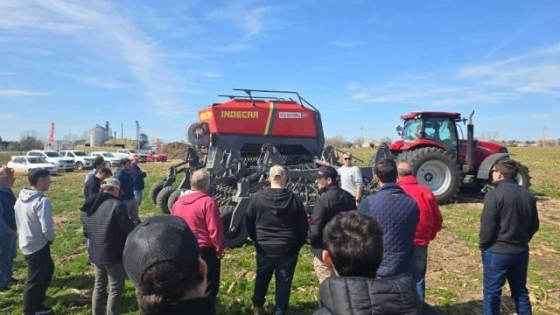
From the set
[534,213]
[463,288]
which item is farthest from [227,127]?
[534,213]

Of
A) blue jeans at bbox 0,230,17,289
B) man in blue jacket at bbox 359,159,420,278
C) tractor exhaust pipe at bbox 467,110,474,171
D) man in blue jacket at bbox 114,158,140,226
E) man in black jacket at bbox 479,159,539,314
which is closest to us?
man in blue jacket at bbox 359,159,420,278

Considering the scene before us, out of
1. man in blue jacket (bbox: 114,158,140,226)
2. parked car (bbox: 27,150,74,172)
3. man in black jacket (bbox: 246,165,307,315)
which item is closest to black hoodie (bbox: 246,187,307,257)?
man in black jacket (bbox: 246,165,307,315)

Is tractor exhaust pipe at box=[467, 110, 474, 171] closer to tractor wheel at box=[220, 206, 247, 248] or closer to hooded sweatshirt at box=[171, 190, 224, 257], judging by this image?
tractor wheel at box=[220, 206, 247, 248]

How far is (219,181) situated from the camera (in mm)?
8250

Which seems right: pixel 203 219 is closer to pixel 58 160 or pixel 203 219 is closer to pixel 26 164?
pixel 26 164

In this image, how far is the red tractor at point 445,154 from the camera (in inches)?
439

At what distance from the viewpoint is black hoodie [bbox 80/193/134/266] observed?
4020 mm

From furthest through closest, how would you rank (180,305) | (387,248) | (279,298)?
(279,298) < (387,248) < (180,305)

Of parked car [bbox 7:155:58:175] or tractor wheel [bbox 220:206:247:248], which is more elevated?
parked car [bbox 7:155:58:175]

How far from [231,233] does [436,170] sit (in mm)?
6645

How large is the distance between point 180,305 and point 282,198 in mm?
2684

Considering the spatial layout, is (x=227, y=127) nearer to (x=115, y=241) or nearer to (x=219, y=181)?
(x=219, y=181)

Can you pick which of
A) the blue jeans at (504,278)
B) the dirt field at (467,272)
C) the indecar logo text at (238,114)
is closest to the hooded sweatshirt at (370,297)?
the blue jeans at (504,278)

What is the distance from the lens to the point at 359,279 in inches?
66.5
